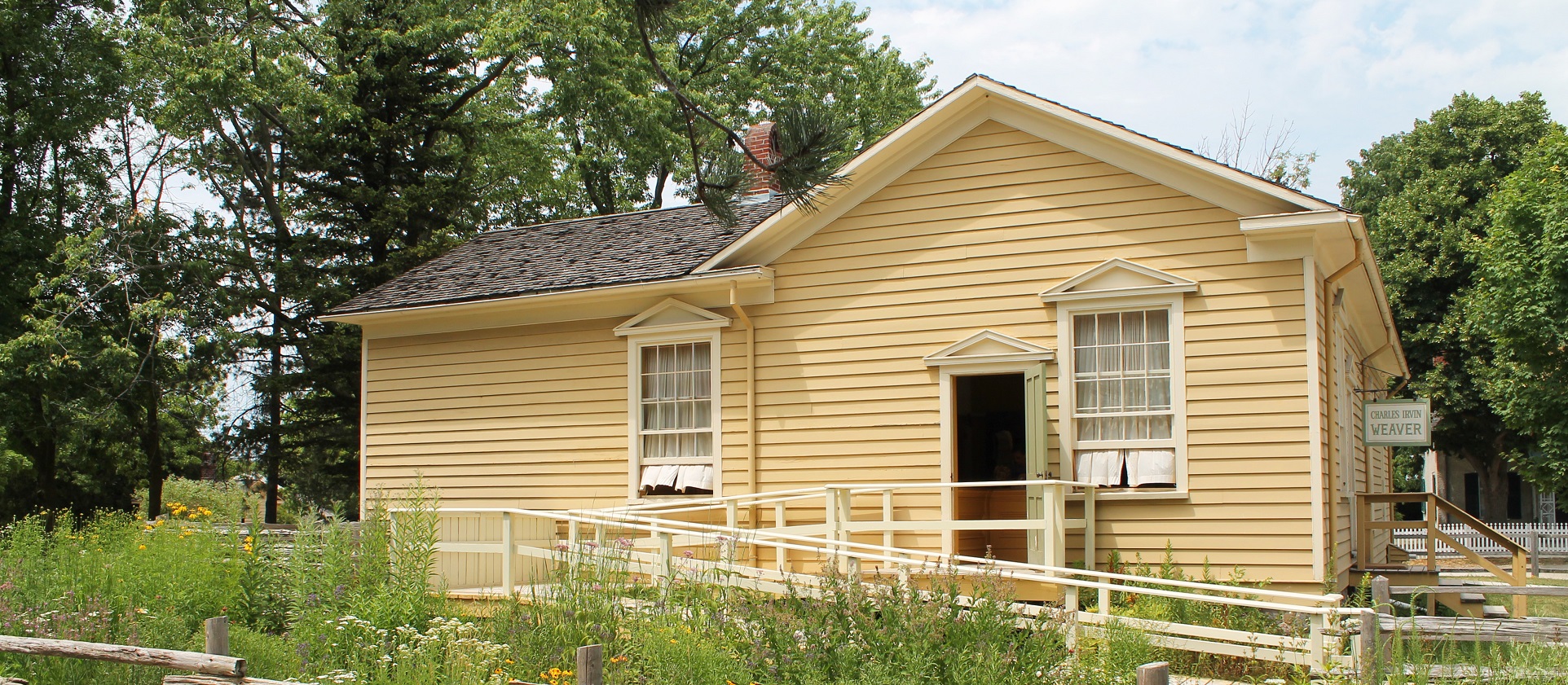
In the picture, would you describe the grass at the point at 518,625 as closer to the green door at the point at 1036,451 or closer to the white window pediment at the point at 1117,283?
the green door at the point at 1036,451

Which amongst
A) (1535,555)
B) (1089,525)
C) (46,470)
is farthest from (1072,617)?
(1535,555)

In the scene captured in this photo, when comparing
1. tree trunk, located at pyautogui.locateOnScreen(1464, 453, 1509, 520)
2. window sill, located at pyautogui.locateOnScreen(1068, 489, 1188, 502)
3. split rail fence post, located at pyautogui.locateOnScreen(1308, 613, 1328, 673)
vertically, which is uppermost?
window sill, located at pyautogui.locateOnScreen(1068, 489, 1188, 502)

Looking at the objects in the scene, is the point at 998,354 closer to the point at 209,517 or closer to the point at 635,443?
the point at 635,443

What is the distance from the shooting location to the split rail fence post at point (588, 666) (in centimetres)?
546

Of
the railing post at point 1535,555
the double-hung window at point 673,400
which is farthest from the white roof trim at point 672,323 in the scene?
the railing post at point 1535,555

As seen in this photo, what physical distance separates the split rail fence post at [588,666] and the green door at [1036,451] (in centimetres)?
594

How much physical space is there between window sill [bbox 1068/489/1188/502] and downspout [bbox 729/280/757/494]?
3475 mm

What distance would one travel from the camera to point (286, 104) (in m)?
22.9

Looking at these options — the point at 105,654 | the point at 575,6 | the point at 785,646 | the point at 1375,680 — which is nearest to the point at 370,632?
the point at 105,654

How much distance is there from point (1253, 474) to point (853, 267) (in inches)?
176

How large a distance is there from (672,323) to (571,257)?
2749 mm

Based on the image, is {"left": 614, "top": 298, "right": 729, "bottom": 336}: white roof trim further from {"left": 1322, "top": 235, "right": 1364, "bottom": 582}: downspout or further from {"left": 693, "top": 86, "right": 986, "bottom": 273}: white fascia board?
{"left": 1322, "top": 235, "right": 1364, "bottom": 582}: downspout

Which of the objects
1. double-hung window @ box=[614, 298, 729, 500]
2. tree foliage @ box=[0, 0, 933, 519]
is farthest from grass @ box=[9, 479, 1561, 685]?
tree foliage @ box=[0, 0, 933, 519]

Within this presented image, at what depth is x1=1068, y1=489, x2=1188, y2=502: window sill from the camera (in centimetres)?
1072
